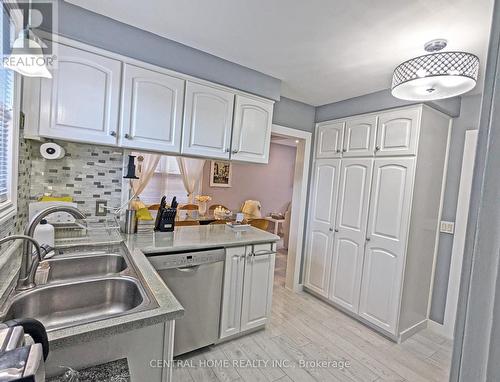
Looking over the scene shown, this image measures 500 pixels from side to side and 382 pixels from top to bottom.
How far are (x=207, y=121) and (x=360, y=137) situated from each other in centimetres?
168

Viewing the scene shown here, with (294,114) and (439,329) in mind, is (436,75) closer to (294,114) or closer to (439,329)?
(294,114)

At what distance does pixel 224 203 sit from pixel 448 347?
397 cm

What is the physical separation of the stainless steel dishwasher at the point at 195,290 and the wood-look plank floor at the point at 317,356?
0.18m

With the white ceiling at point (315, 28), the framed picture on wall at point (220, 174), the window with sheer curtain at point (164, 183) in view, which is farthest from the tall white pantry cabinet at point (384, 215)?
the framed picture on wall at point (220, 174)

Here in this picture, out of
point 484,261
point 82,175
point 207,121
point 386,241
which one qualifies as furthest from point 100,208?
point 386,241

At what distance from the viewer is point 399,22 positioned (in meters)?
1.53

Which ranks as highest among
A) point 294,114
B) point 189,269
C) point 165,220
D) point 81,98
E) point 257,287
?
point 294,114

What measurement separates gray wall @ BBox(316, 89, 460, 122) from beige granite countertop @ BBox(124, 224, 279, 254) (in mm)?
1745

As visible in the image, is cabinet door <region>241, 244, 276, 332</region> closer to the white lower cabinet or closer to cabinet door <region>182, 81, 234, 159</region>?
the white lower cabinet

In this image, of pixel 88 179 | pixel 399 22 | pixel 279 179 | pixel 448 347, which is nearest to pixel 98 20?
pixel 88 179

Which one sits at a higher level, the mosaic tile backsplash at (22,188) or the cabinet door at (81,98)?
the cabinet door at (81,98)

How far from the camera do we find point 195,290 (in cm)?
191

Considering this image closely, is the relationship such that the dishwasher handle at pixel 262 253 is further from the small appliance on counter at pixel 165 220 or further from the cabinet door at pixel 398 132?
the cabinet door at pixel 398 132

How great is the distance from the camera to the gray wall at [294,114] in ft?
9.75
